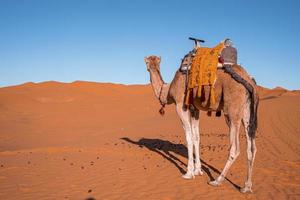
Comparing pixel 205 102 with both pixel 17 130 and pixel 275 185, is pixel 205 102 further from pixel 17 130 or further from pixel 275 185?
pixel 17 130

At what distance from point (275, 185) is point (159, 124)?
1798 centimetres

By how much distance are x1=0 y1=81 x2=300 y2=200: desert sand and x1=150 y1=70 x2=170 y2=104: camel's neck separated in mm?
2204

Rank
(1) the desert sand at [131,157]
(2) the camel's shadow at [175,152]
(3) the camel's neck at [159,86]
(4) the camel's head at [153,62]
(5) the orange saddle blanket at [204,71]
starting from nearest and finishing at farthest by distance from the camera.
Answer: (1) the desert sand at [131,157] → (5) the orange saddle blanket at [204,71] → (2) the camel's shadow at [175,152] → (3) the camel's neck at [159,86] → (4) the camel's head at [153,62]

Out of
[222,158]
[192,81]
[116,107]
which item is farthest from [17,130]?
[192,81]

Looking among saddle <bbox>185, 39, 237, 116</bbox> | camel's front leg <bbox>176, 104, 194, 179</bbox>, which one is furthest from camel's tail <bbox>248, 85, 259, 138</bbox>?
camel's front leg <bbox>176, 104, 194, 179</bbox>

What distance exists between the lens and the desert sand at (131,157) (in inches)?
361

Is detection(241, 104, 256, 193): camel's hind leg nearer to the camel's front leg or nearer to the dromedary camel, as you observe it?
the dromedary camel

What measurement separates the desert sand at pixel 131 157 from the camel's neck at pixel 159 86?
2.20 metres

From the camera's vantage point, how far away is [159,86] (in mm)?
11844

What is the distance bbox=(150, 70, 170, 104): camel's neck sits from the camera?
11.7 meters

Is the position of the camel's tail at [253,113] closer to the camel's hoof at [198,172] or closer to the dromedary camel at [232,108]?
the dromedary camel at [232,108]

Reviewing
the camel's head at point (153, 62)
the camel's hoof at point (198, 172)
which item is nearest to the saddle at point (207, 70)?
the camel's head at point (153, 62)

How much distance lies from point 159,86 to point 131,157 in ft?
10.8

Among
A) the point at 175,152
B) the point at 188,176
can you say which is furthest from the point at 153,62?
the point at 175,152
